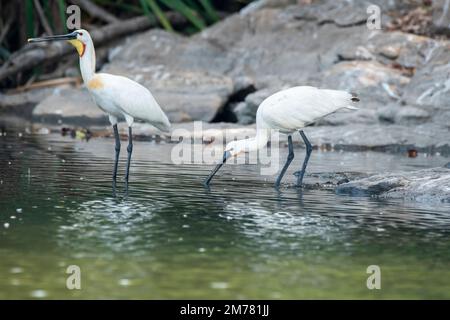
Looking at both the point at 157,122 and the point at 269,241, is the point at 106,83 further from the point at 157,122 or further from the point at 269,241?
the point at 269,241

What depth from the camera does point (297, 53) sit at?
77.4 ft

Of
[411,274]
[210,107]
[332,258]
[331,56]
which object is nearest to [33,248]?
[332,258]

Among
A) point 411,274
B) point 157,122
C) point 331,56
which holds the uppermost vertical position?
point 331,56

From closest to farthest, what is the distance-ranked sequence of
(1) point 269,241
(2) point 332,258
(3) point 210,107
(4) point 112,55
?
(2) point 332,258, (1) point 269,241, (3) point 210,107, (4) point 112,55

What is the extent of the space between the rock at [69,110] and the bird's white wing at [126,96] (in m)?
8.90

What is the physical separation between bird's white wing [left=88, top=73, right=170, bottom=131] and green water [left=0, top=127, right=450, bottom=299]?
2.75ft

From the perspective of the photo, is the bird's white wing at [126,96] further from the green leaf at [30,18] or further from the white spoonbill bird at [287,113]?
the green leaf at [30,18]

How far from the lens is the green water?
7301mm

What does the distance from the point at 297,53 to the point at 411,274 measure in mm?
16070

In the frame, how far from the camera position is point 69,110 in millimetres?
22406

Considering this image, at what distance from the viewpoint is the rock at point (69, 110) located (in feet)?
72.7

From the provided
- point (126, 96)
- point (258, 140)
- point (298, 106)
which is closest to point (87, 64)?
point (126, 96)

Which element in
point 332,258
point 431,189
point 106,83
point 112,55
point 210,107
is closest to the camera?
point 332,258

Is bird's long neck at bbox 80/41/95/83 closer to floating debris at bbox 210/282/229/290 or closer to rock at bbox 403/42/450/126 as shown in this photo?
floating debris at bbox 210/282/229/290
